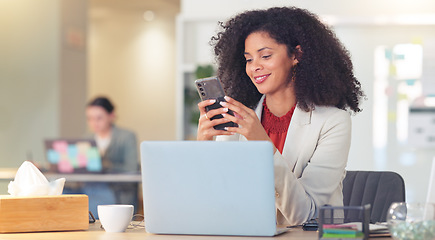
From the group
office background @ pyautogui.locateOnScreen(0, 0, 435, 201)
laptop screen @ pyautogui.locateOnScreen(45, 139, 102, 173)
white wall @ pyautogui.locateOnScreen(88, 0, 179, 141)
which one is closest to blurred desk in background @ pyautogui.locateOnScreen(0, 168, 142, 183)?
laptop screen @ pyautogui.locateOnScreen(45, 139, 102, 173)

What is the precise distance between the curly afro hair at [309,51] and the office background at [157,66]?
2990 mm

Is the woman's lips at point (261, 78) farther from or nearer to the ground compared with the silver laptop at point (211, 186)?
farther from the ground

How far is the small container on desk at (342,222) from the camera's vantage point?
1.78m

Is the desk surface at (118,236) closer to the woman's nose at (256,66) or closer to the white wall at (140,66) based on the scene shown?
the woman's nose at (256,66)

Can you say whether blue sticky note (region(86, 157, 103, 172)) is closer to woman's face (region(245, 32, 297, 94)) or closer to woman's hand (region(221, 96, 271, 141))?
woman's face (region(245, 32, 297, 94))

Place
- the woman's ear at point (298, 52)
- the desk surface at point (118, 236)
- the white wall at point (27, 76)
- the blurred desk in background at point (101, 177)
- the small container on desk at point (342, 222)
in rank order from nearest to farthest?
the small container on desk at point (342, 222)
the desk surface at point (118, 236)
the woman's ear at point (298, 52)
the blurred desk in background at point (101, 177)
the white wall at point (27, 76)

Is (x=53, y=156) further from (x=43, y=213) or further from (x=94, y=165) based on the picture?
(x=43, y=213)

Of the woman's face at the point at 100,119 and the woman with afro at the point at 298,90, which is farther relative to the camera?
the woman's face at the point at 100,119

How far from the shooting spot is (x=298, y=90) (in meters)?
2.66


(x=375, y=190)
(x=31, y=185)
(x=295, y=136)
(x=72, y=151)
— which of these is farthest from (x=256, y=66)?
(x=72, y=151)

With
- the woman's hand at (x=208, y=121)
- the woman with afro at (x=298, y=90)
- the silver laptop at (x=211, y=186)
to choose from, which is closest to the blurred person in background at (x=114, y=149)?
the woman with afro at (x=298, y=90)

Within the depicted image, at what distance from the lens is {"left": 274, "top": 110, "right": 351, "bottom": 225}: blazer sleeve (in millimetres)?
2219

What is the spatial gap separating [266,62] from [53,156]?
3.36 metres

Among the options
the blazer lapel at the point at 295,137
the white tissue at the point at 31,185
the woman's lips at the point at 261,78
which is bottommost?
the white tissue at the point at 31,185
